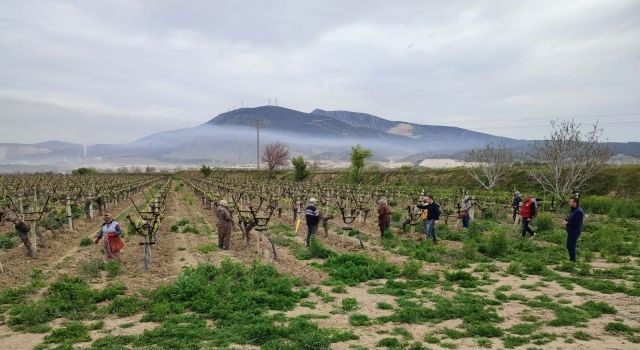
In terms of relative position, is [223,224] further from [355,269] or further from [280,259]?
[355,269]

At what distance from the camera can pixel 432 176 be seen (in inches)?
2178

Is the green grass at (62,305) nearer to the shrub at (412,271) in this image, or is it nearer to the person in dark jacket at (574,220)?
the shrub at (412,271)

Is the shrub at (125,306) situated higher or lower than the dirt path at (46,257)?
higher

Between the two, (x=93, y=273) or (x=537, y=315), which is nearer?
(x=537, y=315)

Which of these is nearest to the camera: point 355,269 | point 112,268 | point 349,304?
point 349,304

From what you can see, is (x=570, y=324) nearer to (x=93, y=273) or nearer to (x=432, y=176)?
(x=93, y=273)

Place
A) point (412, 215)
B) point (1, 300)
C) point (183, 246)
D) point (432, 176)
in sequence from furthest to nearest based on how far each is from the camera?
point (432, 176) → point (412, 215) → point (183, 246) → point (1, 300)

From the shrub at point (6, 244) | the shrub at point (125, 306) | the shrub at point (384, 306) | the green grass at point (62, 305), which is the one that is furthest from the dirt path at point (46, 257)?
the shrub at point (384, 306)

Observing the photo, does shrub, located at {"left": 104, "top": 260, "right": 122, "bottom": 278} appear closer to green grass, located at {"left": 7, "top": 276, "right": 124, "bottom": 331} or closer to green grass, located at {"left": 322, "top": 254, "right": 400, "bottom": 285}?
green grass, located at {"left": 7, "top": 276, "right": 124, "bottom": 331}

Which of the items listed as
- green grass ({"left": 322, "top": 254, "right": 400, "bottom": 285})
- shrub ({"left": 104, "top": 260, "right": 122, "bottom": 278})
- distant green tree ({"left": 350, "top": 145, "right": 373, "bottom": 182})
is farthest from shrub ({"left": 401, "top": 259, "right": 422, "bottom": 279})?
distant green tree ({"left": 350, "top": 145, "right": 373, "bottom": 182})

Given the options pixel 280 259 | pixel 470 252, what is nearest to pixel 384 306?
pixel 280 259

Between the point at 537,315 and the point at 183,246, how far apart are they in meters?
12.2

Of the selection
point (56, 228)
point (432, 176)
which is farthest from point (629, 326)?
point (432, 176)

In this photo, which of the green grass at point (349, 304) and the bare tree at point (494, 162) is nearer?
the green grass at point (349, 304)
